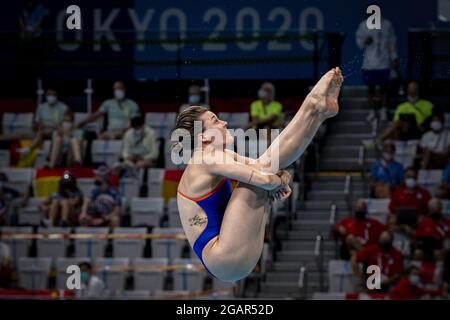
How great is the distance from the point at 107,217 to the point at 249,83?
2.54m

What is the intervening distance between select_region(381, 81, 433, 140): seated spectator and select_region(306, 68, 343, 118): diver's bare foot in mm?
4731

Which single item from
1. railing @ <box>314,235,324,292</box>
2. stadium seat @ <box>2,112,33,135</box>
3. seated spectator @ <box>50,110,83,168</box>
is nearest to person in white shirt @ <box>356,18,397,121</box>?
railing @ <box>314,235,324,292</box>

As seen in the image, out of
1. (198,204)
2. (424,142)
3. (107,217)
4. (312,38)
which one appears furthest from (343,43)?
(198,204)

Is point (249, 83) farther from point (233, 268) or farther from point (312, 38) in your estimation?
point (233, 268)

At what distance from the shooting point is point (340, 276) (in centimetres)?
1228

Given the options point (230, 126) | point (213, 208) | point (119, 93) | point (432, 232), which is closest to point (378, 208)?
point (432, 232)

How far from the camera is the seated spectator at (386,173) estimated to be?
12961 mm

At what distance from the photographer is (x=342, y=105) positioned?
13.6 meters

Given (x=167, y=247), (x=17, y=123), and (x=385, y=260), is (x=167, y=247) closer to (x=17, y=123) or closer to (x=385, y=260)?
(x=385, y=260)

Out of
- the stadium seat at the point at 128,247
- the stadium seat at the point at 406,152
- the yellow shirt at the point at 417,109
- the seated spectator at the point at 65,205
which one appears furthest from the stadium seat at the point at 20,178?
the yellow shirt at the point at 417,109

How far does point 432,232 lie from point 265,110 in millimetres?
2371

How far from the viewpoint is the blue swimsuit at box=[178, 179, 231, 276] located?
7.75 metres

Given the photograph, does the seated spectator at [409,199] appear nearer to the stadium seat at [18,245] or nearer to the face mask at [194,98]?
the face mask at [194,98]

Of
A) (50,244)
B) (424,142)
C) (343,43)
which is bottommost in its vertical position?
(50,244)
